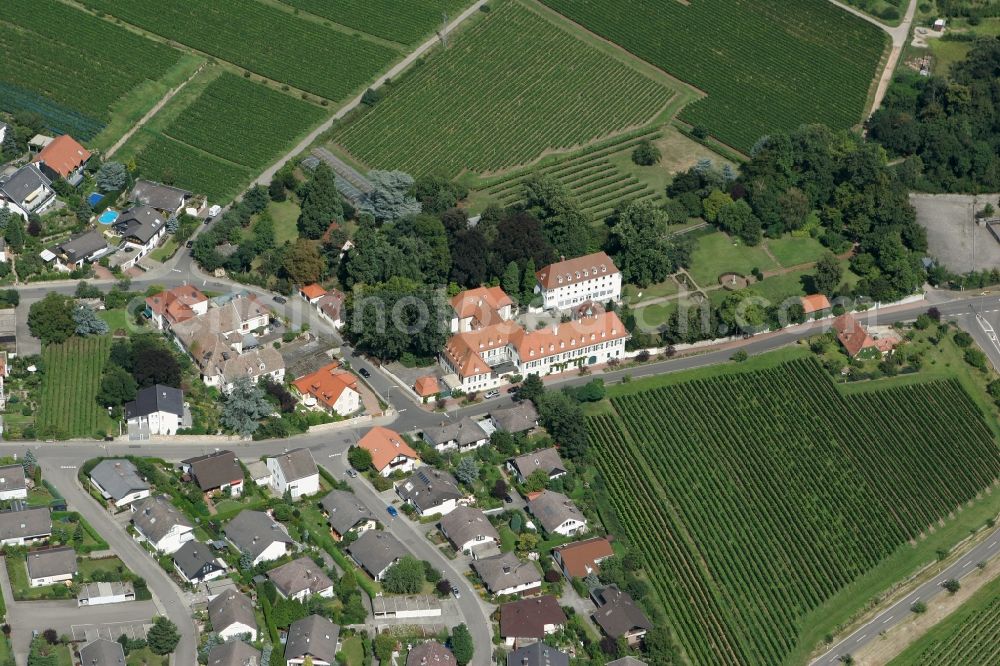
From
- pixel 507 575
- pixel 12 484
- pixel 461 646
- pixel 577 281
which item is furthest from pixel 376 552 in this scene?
pixel 577 281

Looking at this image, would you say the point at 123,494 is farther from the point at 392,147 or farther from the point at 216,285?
the point at 392,147

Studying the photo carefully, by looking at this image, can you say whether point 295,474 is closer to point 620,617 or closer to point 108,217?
point 620,617

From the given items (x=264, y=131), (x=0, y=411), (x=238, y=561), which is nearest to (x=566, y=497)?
(x=238, y=561)

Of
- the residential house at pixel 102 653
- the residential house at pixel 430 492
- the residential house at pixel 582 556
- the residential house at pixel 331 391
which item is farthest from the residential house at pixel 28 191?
the residential house at pixel 582 556

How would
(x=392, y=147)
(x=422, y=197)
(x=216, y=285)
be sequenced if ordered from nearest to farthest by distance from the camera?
(x=216, y=285) < (x=422, y=197) < (x=392, y=147)

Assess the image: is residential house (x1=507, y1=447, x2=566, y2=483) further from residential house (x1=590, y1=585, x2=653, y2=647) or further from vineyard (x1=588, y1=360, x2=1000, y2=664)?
residential house (x1=590, y1=585, x2=653, y2=647)

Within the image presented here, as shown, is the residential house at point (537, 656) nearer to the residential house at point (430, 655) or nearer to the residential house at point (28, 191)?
the residential house at point (430, 655)
